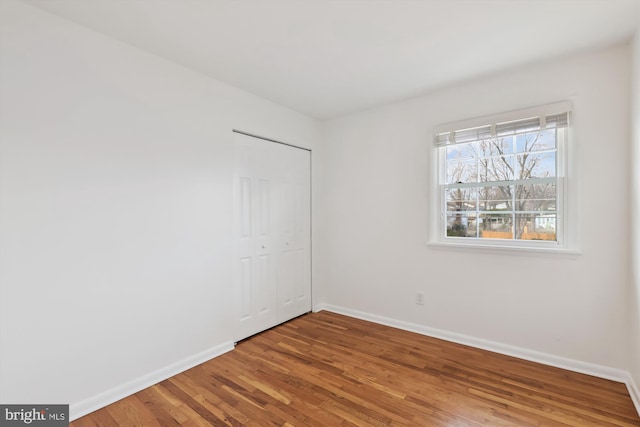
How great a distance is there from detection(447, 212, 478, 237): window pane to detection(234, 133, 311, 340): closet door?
163cm

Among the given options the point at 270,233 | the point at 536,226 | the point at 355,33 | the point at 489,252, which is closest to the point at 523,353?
the point at 489,252

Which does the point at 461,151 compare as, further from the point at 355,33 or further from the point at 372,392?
the point at 372,392

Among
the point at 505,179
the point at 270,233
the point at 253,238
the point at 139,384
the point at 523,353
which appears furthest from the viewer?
the point at 270,233

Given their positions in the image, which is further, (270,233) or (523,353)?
(270,233)

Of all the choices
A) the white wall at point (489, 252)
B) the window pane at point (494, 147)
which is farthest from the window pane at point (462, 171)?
the white wall at point (489, 252)

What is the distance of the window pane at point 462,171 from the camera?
9.50 feet

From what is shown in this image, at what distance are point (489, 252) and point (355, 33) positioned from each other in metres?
2.14

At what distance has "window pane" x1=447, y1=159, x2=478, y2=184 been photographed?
114 inches

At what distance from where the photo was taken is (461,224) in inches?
117

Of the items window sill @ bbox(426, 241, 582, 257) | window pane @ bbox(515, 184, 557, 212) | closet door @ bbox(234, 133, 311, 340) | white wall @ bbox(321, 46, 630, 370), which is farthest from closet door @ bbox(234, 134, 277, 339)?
window pane @ bbox(515, 184, 557, 212)

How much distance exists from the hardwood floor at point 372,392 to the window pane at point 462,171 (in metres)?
1.58

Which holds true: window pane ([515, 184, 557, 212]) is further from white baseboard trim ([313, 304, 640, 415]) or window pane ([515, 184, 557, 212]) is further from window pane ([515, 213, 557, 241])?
white baseboard trim ([313, 304, 640, 415])

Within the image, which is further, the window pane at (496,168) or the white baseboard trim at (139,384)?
the window pane at (496,168)
